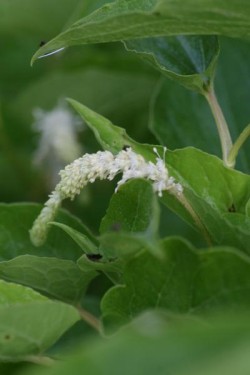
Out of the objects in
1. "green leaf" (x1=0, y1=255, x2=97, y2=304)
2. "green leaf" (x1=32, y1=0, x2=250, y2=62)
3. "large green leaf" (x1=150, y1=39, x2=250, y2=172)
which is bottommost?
"large green leaf" (x1=150, y1=39, x2=250, y2=172)

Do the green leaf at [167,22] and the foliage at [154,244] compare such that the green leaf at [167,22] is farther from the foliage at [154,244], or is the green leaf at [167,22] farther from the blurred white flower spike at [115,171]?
Answer: the blurred white flower spike at [115,171]

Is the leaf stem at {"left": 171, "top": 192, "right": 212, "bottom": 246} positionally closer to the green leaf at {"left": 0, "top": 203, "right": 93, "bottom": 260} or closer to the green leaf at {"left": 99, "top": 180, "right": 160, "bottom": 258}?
the green leaf at {"left": 99, "top": 180, "right": 160, "bottom": 258}

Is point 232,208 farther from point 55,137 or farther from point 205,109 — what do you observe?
point 55,137

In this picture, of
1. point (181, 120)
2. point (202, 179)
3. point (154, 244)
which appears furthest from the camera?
point (181, 120)

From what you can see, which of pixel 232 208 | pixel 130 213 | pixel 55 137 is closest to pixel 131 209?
pixel 130 213

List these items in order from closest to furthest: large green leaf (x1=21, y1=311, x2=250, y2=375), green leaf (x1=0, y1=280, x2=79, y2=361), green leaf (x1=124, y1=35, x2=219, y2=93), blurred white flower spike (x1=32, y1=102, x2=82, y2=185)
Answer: large green leaf (x1=21, y1=311, x2=250, y2=375) → green leaf (x1=0, y1=280, x2=79, y2=361) → green leaf (x1=124, y1=35, x2=219, y2=93) → blurred white flower spike (x1=32, y1=102, x2=82, y2=185)

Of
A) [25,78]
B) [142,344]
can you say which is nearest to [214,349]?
[142,344]

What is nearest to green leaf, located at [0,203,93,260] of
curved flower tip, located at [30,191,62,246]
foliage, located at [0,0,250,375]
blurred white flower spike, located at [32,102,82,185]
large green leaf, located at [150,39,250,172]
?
foliage, located at [0,0,250,375]
